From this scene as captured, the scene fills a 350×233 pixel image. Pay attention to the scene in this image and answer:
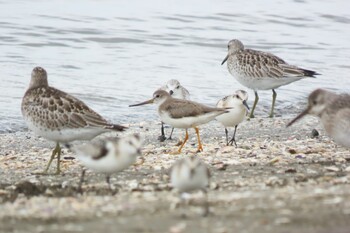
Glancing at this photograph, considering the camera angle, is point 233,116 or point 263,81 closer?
point 233,116

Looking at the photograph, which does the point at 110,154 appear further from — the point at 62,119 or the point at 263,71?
the point at 263,71

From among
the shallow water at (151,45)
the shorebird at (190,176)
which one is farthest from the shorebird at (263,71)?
the shorebird at (190,176)

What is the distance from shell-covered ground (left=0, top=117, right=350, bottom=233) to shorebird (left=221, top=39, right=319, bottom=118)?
2.14m

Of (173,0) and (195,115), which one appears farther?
(173,0)

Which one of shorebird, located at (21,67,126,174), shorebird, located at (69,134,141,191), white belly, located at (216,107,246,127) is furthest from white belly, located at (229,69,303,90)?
shorebird, located at (69,134,141,191)

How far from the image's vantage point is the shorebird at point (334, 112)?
897 cm

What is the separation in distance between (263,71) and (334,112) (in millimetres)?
5626

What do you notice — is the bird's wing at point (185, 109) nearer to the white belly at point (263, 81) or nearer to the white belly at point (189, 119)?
the white belly at point (189, 119)

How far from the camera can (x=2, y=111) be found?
13.9 metres

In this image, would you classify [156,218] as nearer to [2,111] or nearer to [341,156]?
[341,156]

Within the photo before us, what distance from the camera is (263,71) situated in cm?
1473

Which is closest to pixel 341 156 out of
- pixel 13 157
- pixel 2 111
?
pixel 13 157

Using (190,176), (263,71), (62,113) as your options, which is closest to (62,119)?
(62,113)

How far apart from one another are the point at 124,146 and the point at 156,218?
6.16ft
